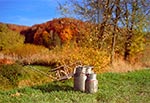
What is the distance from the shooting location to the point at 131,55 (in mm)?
23828

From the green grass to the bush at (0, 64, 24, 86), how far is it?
4.84 metres

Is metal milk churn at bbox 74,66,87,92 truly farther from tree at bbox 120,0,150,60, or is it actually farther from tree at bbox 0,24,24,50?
tree at bbox 0,24,24,50

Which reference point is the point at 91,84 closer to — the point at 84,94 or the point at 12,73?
the point at 84,94

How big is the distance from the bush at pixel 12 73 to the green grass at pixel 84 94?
190 inches

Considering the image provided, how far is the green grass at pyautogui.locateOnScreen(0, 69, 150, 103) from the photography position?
9141 mm

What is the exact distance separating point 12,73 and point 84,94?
22.9ft

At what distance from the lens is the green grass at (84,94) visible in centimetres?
914

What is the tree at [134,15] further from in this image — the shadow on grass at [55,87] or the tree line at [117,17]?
the shadow on grass at [55,87]

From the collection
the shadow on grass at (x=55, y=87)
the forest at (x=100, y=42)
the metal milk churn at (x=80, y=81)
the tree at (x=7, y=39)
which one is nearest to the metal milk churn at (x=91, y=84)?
the metal milk churn at (x=80, y=81)

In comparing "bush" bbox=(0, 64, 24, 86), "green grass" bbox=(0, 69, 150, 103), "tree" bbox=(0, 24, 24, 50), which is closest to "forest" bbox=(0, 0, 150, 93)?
"bush" bbox=(0, 64, 24, 86)

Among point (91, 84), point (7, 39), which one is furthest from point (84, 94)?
point (7, 39)

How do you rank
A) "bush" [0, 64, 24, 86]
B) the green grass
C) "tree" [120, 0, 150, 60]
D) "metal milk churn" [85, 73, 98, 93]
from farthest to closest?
"tree" [120, 0, 150, 60], "bush" [0, 64, 24, 86], "metal milk churn" [85, 73, 98, 93], the green grass

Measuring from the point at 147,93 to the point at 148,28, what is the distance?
39.1 ft

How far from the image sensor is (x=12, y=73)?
16.2m
